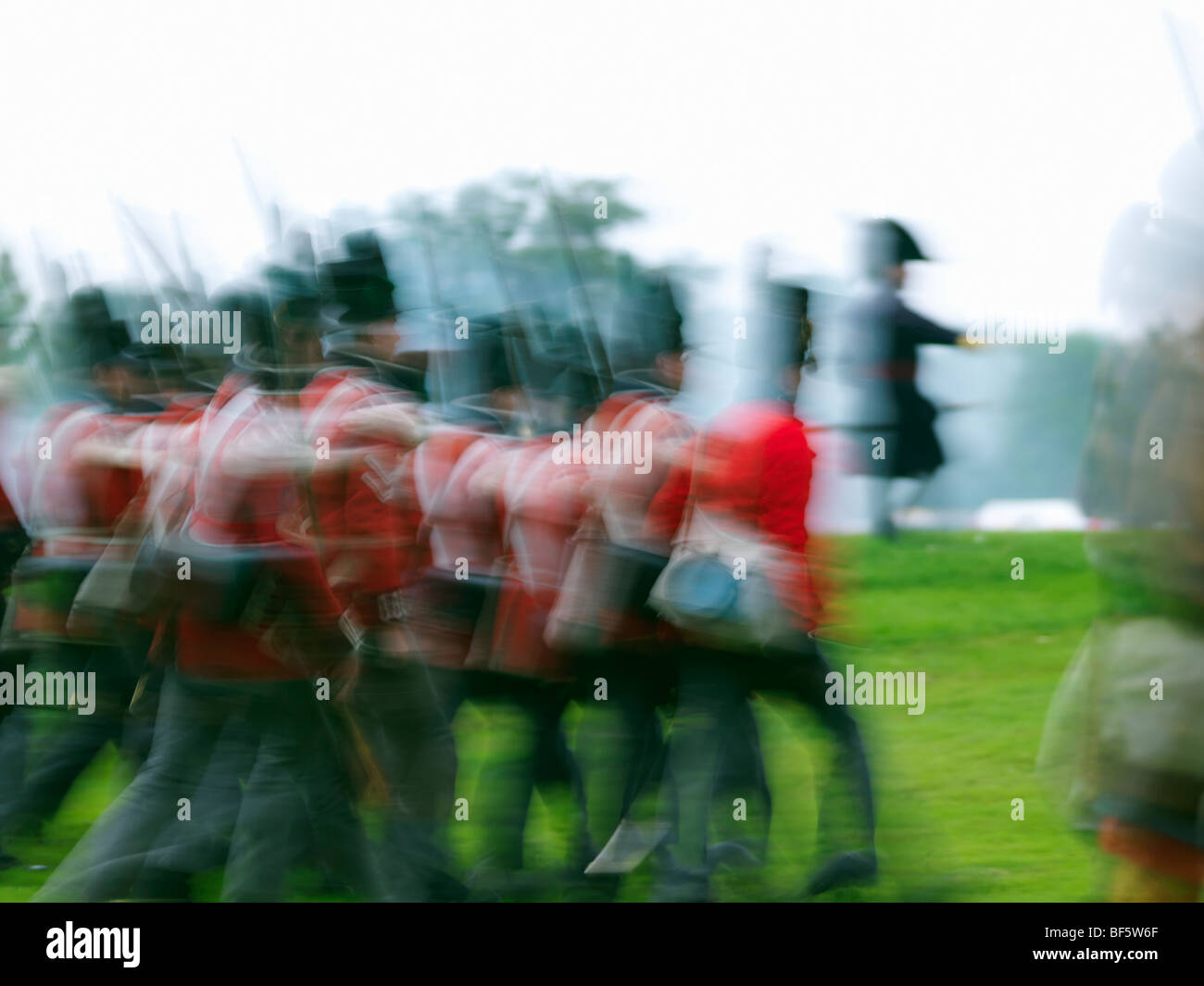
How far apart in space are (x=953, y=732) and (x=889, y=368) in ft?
2.71

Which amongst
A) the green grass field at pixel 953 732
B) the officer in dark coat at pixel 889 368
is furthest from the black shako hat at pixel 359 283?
the green grass field at pixel 953 732

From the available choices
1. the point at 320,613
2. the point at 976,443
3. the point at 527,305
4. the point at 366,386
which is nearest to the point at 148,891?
the point at 320,613

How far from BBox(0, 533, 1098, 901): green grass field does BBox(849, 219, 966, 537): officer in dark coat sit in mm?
168

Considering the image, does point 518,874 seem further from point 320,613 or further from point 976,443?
point 976,443

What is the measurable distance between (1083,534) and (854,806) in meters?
0.80

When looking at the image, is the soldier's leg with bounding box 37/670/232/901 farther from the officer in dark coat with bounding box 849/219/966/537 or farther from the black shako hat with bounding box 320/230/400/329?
the officer in dark coat with bounding box 849/219/966/537

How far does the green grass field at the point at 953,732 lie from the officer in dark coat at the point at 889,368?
168 millimetres

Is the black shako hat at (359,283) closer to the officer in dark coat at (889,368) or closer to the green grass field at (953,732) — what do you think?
the officer in dark coat at (889,368)

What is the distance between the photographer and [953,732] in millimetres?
2959

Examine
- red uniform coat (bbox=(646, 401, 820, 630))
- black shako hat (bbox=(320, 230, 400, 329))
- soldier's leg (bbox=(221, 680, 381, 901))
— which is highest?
black shako hat (bbox=(320, 230, 400, 329))

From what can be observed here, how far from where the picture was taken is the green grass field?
2947 mm

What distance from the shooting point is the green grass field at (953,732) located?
295 cm

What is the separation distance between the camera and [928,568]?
2.96 meters

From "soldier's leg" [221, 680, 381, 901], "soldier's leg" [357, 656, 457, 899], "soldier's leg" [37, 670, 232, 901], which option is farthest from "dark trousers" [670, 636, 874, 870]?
"soldier's leg" [37, 670, 232, 901]
